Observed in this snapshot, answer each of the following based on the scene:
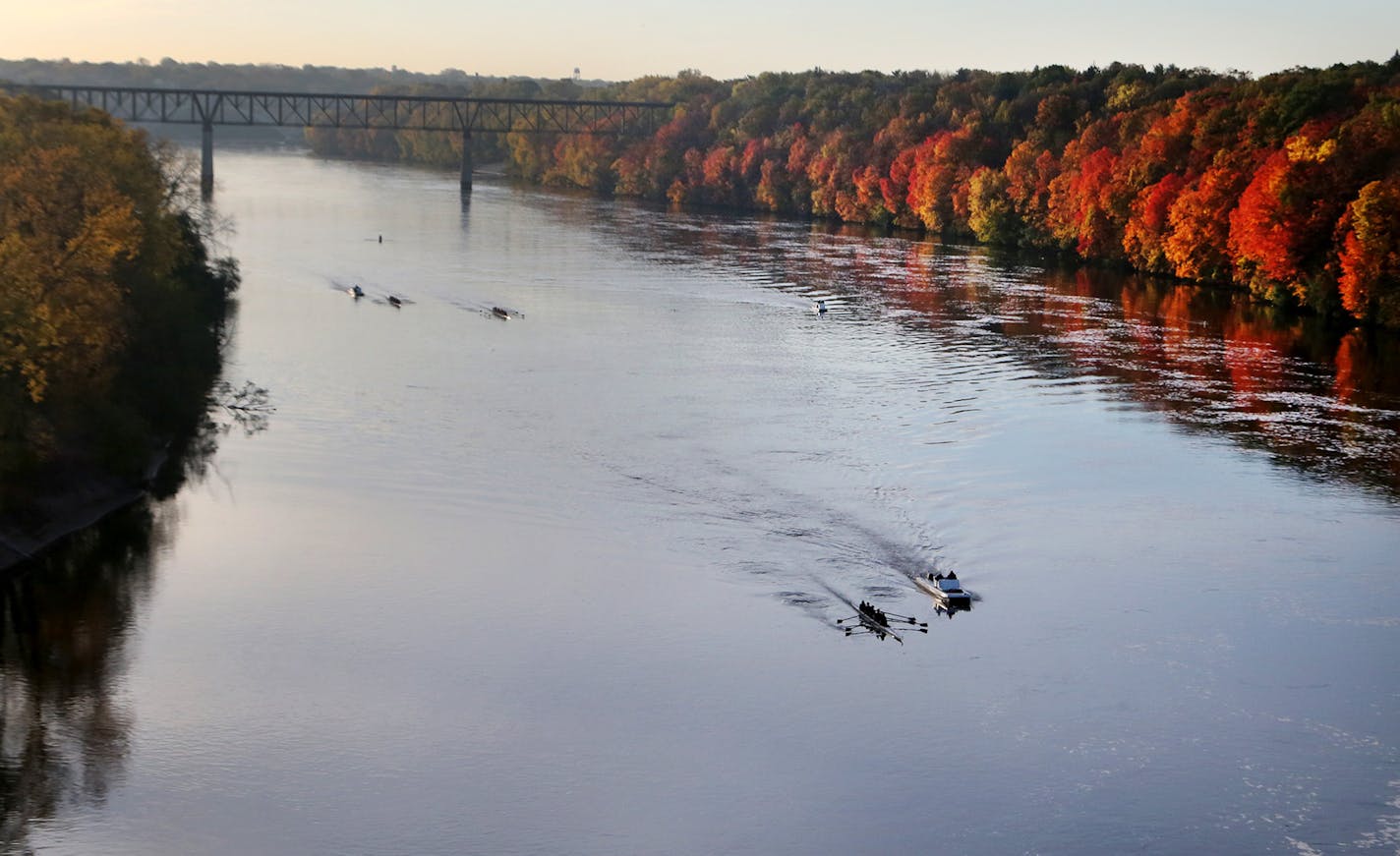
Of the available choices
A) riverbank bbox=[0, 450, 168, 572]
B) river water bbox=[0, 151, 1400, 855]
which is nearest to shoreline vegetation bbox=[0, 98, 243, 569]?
riverbank bbox=[0, 450, 168, 572]

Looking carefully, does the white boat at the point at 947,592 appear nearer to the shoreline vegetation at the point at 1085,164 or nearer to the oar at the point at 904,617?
the oar at the point at 904,617

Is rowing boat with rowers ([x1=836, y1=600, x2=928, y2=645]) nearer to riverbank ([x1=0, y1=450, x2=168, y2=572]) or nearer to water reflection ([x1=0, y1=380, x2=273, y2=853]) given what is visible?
water reflection ([x1=0, y1=380, x2=273, y2=853])

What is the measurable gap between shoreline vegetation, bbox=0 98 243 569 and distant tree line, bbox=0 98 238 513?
0.16 ft

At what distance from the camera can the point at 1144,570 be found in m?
38.9

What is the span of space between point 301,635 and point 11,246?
12.8 m

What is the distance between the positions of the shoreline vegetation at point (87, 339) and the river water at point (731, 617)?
1.93 metres

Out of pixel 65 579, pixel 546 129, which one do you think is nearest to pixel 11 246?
pixel 65 579

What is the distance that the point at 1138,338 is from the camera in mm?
73000

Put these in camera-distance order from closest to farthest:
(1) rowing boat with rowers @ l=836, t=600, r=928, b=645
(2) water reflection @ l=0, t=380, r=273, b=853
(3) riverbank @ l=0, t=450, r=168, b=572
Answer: (2) water reflection @ l=0, t=380, r=273, b=853 → (1) rowing boat with rowers @ l=836, t=600, r=928, b=645 → (3) riverbank @ l=0, t=450, r=168, b=572

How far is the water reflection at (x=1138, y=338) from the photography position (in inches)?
2122

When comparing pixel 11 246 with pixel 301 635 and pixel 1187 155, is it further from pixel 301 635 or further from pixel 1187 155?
pixel 1187 155

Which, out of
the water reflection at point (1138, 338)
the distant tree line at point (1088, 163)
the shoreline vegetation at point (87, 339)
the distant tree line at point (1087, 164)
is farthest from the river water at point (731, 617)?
the distant tree line at point (1087, 164)

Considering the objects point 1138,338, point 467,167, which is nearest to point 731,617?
point 1138,338

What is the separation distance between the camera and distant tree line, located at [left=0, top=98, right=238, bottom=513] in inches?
1483
